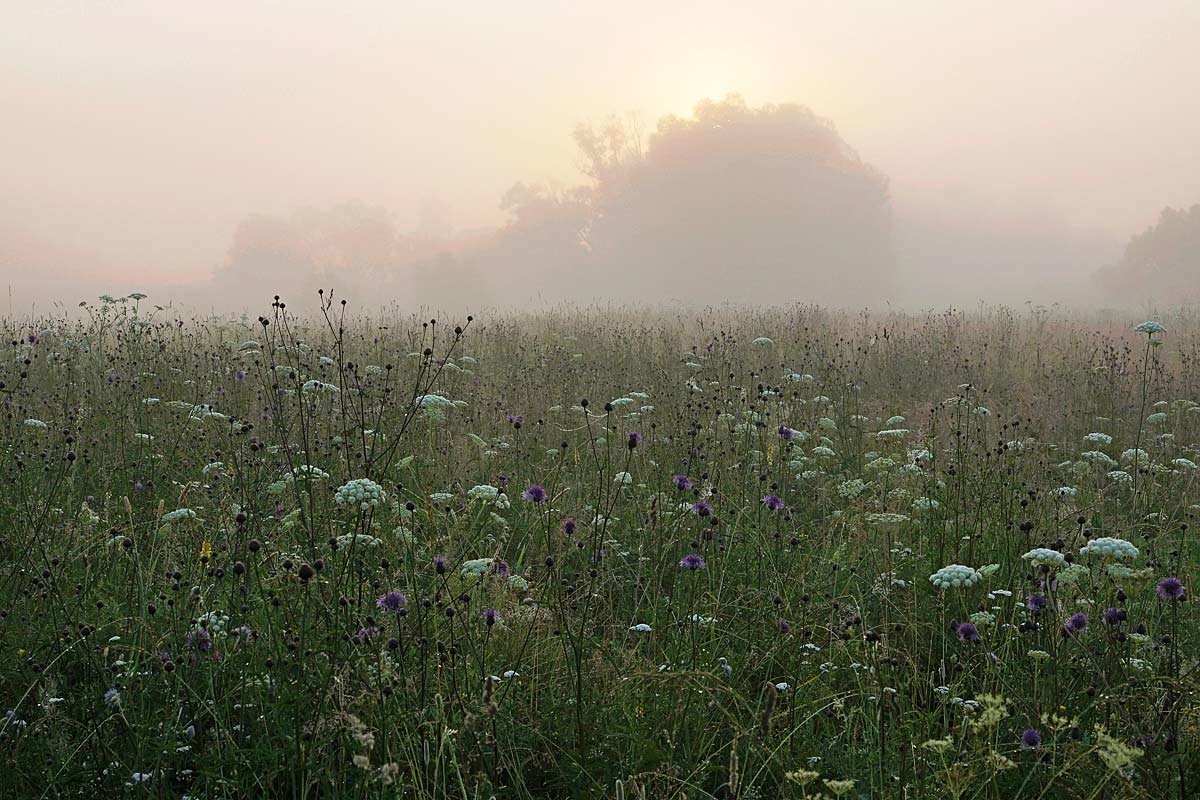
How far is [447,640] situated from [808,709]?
1420mm

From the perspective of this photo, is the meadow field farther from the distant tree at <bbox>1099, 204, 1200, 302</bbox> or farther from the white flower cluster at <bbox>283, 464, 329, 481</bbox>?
the distant tree at <bbox>1099, 204, 1200, 302</bbox>

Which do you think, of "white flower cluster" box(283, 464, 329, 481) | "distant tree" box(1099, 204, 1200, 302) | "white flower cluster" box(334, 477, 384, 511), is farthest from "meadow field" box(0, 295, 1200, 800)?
"distant tree" box(1099, 204, 1200, 302)

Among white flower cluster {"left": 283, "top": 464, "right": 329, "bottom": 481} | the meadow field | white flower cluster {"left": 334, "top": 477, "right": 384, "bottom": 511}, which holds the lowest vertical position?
the meadow field

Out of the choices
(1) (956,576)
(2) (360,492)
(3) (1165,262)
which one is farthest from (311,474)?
(3) (1165,262)

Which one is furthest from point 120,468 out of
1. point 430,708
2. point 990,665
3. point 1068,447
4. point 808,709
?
point 1068,447

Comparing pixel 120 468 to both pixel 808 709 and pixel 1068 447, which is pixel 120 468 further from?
pixel 1068 447

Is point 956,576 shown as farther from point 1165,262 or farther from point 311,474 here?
point 1165,262

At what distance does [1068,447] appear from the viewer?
27.5 ft

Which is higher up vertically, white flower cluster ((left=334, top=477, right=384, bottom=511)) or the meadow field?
white flower cluster ((left=334, top=477, right=384, bottom=511))

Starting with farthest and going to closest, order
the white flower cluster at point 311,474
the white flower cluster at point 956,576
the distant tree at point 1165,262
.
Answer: the distant tree at point 1165,262 < the white flower cluster at point 311,474 < the white flower cluster at point 956,576

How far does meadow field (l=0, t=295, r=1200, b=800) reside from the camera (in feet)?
7.56

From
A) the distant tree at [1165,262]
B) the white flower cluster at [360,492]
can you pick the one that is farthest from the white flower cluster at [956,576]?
the distant tree at [1165,262]

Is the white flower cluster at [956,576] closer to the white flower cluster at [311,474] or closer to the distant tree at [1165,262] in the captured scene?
the white flower cluster at [311,474]

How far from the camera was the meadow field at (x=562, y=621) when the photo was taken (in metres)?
2.30
